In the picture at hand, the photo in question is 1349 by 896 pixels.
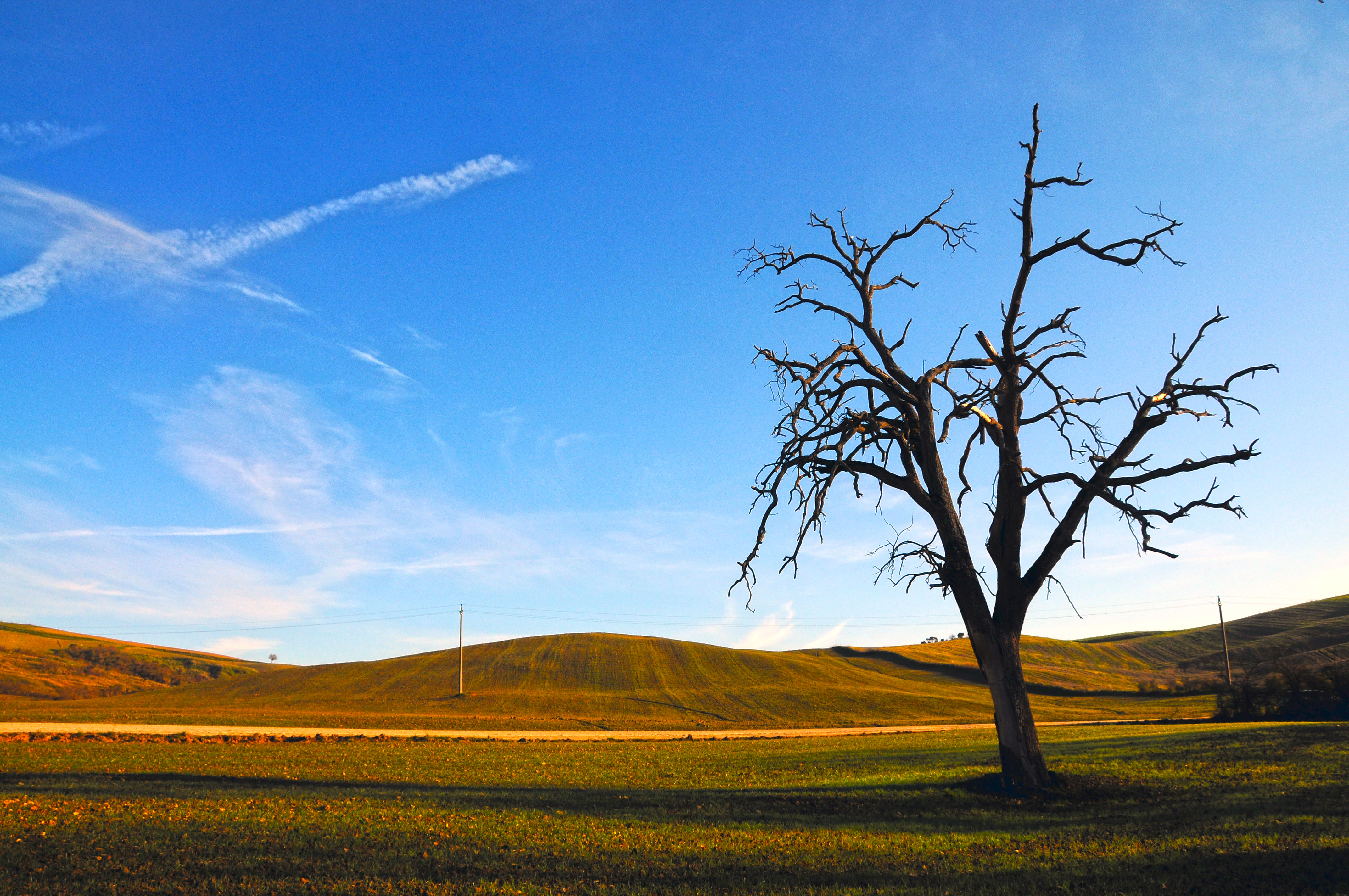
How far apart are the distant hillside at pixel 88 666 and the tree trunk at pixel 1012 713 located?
99.6m

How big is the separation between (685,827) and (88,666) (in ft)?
455

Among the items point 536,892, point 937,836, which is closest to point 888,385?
point 937,836

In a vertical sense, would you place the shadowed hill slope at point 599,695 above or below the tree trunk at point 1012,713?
below

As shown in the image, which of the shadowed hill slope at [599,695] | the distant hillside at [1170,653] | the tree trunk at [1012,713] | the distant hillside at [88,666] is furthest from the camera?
the distant hillside at [88,666]

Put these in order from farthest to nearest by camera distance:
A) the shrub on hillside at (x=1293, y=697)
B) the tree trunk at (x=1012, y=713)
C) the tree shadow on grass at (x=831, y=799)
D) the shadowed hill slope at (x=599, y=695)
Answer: the shadowed hill slope at (x=599, y=695) → the shrub on hillside at (x=1293, y=697) → the tree trunk at (x=1012, y=713) → the tree shadow on grass at (x=831, y=799)

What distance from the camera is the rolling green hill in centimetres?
5878

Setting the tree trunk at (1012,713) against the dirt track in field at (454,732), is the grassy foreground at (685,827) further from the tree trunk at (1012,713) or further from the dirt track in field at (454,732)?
the dirt track in field at (454,732)

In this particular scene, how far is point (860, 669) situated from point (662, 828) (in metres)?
→ 93.8

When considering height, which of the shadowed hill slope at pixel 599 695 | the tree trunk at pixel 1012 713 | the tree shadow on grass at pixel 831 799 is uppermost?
the tree trunk at pixel 1012 713

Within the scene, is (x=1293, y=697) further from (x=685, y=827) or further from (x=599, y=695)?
(x=599, y=695)

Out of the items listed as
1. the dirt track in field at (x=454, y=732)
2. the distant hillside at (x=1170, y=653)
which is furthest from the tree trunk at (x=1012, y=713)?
the distant hillside at (x=1170, y=653)

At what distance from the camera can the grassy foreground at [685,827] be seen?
878 centimetres

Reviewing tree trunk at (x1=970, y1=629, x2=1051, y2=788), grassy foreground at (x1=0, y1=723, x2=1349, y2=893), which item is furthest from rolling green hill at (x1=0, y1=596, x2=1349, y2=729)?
tree trunk at (x1=970, y1=629, x2=1051, y2=788)

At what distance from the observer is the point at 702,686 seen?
82.5 meters
